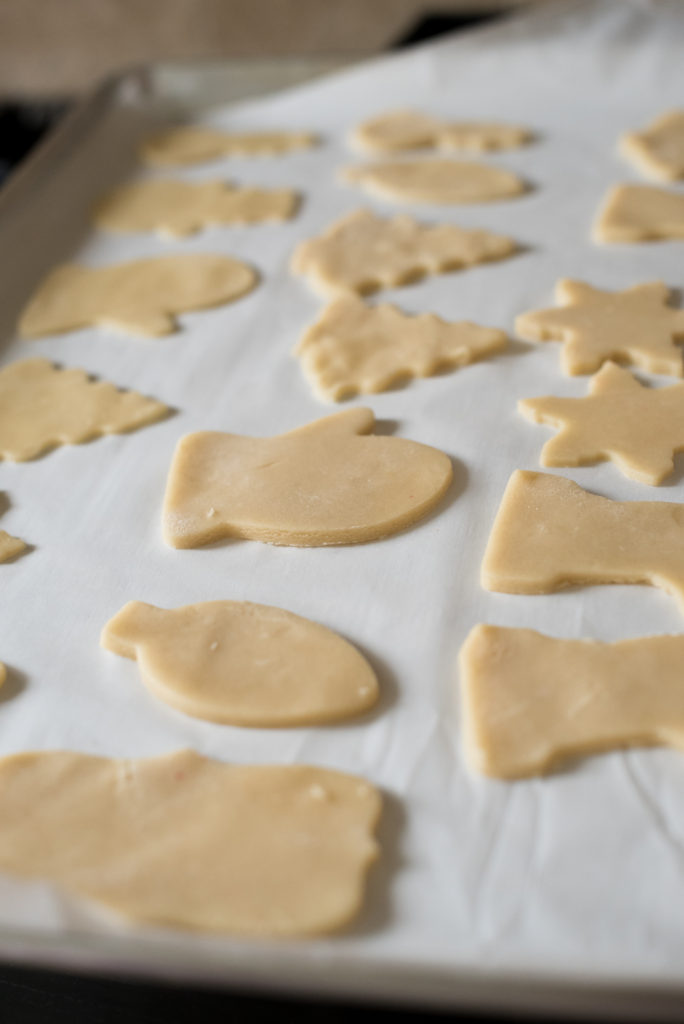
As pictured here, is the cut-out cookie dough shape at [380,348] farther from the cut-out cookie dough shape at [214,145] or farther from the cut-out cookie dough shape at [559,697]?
the cut-out cookie dough shape at [214,145]

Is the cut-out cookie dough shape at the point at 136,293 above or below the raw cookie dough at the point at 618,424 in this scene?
above

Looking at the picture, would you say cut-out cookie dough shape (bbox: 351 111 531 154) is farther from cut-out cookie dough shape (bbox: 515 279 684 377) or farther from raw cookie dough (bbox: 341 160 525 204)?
cut-out cookie dough shape (bbox: 515 279 684 377)

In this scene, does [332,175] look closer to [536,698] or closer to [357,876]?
A: [536,698]

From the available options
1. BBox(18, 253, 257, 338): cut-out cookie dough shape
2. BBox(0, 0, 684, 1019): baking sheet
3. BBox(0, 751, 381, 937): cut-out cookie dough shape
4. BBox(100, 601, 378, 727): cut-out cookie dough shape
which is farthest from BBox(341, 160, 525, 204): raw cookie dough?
BBox(0, 751, 381, 937): cut-out cookie dough shape

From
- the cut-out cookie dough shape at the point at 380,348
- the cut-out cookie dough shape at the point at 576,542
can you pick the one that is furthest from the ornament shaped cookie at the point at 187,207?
the cut-out cookie dough shape at the point at 576,542

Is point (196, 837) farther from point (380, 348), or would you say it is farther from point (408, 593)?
point (380, 348)

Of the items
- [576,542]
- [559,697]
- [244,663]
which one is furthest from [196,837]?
[576,542]

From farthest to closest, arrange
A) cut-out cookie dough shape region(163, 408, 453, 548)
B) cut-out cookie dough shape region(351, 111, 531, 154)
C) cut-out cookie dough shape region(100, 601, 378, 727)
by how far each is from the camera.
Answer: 1. cut-out cookie dough shape region(351, 111, 531, 154)
2. cut-out cookie dough shape region(163, 408, 453, 548)
3. cut-out cookie dough shape region(100, 601, 378, 727)
